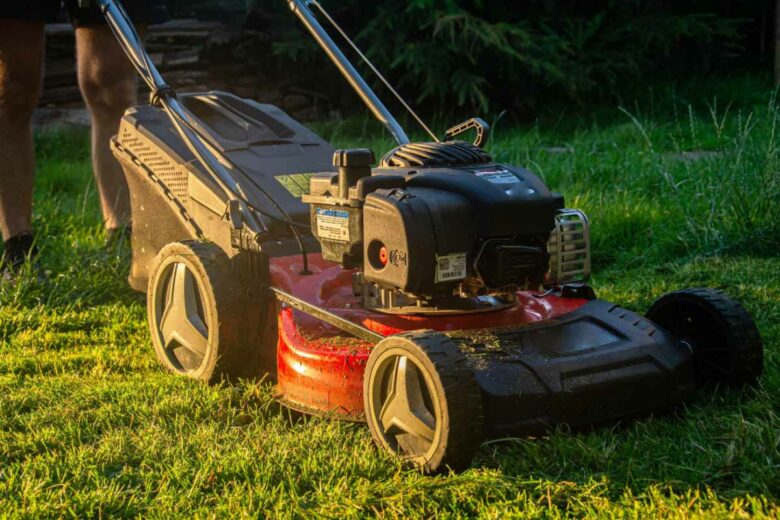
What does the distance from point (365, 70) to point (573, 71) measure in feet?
4.25

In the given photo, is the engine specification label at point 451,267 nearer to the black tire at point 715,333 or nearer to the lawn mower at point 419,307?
the lawn mower at point 419,307

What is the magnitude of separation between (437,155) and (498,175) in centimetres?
17

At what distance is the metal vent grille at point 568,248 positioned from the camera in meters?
2.47

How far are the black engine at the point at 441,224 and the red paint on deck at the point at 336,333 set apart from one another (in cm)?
4

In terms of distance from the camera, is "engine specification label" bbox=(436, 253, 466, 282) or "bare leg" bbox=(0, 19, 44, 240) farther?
"bare leg" bbox=(0, 19, 44, 240)

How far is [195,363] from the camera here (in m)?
2.89

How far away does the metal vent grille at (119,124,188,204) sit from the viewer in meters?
3.19

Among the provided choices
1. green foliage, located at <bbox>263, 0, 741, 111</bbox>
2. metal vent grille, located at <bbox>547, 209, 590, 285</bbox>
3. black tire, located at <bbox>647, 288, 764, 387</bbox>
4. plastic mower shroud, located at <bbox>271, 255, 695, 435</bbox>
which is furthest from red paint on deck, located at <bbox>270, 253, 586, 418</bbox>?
green foliage, located at <bbox>263, 0, 741, 111</bbox>

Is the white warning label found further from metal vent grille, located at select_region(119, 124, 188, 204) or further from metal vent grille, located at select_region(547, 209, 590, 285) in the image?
metal vent grille, located at select_region(119, 124, 188, 204)

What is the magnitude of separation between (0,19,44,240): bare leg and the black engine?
1804 millimetres

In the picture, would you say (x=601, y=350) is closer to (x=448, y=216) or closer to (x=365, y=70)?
(x=448, y=216)

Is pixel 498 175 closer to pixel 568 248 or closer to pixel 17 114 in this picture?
pixel 568 248

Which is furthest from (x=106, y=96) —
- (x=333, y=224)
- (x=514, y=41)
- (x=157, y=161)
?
(x=514, y=41)

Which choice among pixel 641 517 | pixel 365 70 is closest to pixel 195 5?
pixel 365 70
